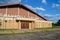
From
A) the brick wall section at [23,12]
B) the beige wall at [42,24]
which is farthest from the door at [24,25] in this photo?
the beige wall at [42,24]

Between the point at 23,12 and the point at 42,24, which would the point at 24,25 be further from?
the point at 42,24

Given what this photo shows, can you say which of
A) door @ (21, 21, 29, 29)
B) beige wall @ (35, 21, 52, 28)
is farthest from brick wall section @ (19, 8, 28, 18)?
beige wall @ (35, 21, 52, 28)

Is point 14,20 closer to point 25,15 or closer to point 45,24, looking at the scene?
point 25,15

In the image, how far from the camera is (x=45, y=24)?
4634cm

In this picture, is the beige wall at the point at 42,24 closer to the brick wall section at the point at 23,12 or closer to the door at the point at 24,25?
the brick wall section at the point at 23,12

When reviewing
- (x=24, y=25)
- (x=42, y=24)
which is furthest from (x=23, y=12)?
(x=42, y=24)

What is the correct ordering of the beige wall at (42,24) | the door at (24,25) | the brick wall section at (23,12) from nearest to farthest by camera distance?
the door at (24,25), the brick wall section at (23,12), the beige wall at (42,24)

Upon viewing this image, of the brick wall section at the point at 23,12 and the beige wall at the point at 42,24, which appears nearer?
the brick wall section at the point at 23,12

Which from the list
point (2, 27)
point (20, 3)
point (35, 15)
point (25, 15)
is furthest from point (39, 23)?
point (2, 27)

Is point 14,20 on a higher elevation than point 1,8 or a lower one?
lower

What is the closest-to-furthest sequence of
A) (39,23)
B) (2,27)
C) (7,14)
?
(2,27)
(7,14)
(39,23)

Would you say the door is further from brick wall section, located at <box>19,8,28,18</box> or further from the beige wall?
the beige wall

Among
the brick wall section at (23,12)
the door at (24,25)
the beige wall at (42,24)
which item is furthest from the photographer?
the beige wall at (42,24)

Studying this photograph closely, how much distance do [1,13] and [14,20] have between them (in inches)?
174
